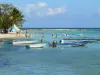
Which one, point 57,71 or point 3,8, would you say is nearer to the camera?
point 57,71

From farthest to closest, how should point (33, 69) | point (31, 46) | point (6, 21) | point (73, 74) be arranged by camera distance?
point (6, 21) → point (31, 46) → point (33, 69) → point (73, 74)

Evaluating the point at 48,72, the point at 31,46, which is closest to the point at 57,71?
the point at 48,72

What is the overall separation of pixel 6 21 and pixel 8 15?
7.37ft

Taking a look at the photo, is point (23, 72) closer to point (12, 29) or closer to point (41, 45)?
point (41, 45)

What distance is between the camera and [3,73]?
27188 millimetres

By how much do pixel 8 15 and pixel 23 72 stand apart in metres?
85.3

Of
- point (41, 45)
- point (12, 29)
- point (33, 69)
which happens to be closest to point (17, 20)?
point (12, 29)

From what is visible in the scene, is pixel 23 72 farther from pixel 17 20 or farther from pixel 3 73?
pixel 17 20

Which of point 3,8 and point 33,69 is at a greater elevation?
point 3,8

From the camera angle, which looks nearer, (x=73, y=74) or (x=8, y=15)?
(x=73, y=74)

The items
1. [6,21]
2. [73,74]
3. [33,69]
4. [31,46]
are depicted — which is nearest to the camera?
[73,74]

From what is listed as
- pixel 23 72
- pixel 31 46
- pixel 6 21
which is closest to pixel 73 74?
pixel 23 72

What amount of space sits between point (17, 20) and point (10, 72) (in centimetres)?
9062

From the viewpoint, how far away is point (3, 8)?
111 meters
